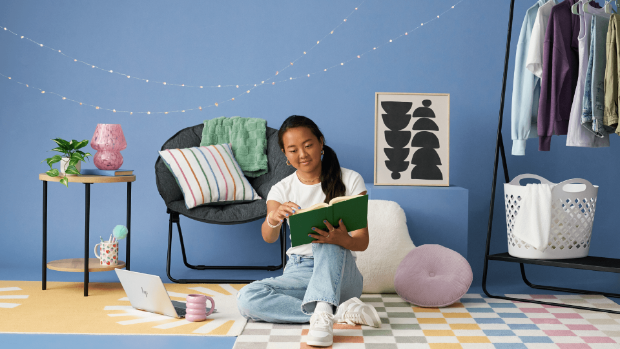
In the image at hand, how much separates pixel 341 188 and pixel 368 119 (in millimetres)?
1323

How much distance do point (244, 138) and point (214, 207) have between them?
46 cm

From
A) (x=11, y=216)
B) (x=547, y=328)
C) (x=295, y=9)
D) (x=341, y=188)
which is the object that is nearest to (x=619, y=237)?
(x=547, y=328)

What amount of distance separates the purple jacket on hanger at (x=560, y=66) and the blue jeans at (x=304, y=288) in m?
1.24

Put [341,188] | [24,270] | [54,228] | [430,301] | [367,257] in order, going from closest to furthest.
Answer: [341,188], [430,301], [367,257], [24,270], [54,228]

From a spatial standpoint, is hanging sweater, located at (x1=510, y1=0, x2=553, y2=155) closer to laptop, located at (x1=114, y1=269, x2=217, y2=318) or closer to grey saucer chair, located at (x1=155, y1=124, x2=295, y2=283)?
grey saucer chair, located at (x1=155, y1=124, x2=295, y2=283)

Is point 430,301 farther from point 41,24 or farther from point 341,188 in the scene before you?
point 41,24

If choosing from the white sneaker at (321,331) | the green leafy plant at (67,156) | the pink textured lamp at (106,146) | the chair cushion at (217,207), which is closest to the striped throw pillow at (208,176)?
the chair cushion at (217,207)

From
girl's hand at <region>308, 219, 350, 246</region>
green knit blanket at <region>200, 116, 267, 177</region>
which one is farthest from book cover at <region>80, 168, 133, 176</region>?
girl's hand at <region>308, 219, 350, 246</region>

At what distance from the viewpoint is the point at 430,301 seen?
222 cm

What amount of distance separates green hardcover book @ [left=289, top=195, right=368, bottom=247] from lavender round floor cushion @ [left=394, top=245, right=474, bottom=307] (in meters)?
0.63

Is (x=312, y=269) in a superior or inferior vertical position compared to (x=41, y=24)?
inferior

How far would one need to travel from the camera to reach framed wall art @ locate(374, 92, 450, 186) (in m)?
2.85

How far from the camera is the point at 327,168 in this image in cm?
192

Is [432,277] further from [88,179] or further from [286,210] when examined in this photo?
[88,179]
